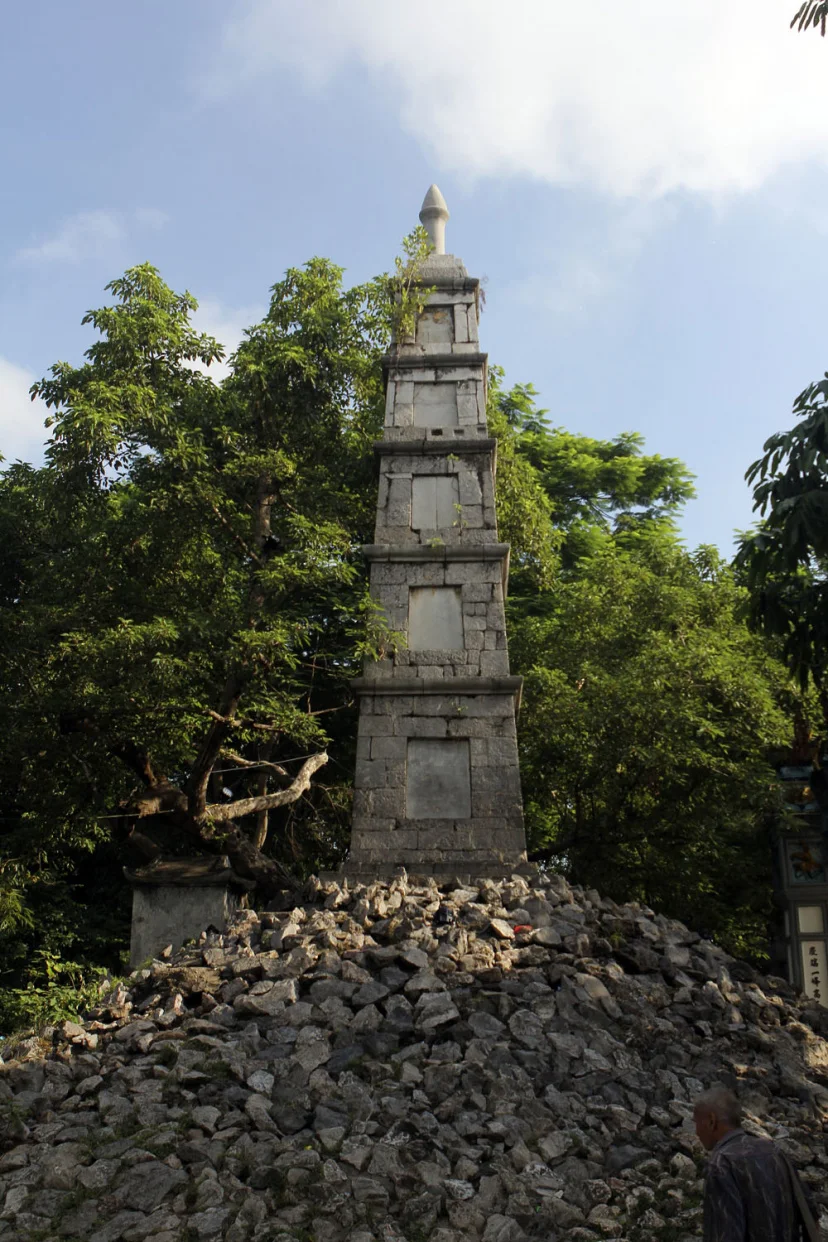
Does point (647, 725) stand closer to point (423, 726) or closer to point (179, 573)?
point (423, 726)

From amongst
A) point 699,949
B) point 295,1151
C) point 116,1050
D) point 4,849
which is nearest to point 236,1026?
point 116,1050

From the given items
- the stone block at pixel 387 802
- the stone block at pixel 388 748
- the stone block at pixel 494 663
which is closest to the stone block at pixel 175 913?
the stone block at pixel 387 802

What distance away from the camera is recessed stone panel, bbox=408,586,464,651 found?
11992mm

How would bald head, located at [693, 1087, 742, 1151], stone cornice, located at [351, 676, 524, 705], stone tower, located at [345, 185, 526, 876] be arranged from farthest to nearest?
stone cornice, located at [351, 676, 524, 705] → stone tower, located at [345, 185, 526, 876] → bald head, located at [693, 1087, 742, 1151]

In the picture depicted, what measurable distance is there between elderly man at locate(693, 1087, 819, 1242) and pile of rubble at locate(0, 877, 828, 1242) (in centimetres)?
199

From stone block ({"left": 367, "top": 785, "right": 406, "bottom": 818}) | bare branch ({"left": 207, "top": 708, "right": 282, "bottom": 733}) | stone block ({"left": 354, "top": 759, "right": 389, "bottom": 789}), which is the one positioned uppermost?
bare branch ({"left": 207, "top": 708, "right": 282, "bottom": 733})

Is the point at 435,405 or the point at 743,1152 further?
the point at 435,405

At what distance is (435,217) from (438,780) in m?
8.80

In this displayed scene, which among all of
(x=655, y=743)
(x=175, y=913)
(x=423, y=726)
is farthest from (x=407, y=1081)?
(x=655, y=743)

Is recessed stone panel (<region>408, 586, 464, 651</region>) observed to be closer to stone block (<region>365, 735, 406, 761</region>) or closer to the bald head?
stone block (<region>365, 735, 406, 761</region>)

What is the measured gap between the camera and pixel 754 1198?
4.02 meters

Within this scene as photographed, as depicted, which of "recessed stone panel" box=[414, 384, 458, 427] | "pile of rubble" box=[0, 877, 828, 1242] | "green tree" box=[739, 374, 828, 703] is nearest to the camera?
"pile of rubble" box=[0, 877, 828, 1242]

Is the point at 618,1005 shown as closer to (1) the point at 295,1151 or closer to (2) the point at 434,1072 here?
(2) the point at 434,1072

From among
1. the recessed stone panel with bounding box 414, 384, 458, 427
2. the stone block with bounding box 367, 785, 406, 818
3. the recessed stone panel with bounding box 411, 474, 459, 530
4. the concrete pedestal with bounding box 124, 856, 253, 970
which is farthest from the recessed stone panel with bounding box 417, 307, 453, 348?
the concrete pedestal with bounding box 124, 856, 253, 970
